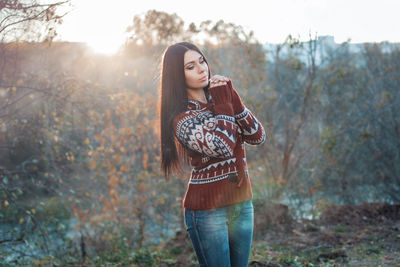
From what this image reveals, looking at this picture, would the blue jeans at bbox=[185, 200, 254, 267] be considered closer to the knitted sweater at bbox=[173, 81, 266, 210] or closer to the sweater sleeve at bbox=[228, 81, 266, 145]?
the knitted sweater at bbox=[173, 81, 266, 210]

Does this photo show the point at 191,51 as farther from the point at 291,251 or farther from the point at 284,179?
the point at 284,179

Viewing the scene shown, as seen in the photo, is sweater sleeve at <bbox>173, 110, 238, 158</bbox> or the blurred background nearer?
sweater sleeve at <bbox>173, 110, 238, 158</bbox>

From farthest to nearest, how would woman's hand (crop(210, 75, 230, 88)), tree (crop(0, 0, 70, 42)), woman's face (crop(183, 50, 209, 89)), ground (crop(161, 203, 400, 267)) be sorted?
1. ground (crop(161, 203, 400, 267))
2. tree (crop(0, 0, 70, 42))
3. woman's face (crop(183, 50, 209, 89))
4. woman's hand (crop(210, 75, 230, 88))

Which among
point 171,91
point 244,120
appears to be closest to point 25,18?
point 171,91

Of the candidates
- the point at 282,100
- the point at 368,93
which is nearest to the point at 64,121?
the point at 282,100

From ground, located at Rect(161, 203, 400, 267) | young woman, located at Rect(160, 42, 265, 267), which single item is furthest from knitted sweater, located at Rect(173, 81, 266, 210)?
ground, located at Rect(161, 203, 400, 267)

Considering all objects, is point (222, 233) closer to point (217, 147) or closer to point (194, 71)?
point (217, 147)

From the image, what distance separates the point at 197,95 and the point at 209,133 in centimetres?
35

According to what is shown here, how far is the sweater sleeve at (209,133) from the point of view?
1.77m

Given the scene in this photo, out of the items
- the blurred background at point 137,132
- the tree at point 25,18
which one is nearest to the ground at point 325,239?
the blurred background at point 137,132

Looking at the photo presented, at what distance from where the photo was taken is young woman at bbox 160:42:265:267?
5.91 feet

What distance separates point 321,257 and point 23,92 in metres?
3.62

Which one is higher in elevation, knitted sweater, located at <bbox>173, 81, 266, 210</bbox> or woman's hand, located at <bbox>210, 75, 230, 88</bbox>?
woman's hand, located at <bbox>210, 75, 230, 88</bbox>

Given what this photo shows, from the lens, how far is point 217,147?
5.78 ft
